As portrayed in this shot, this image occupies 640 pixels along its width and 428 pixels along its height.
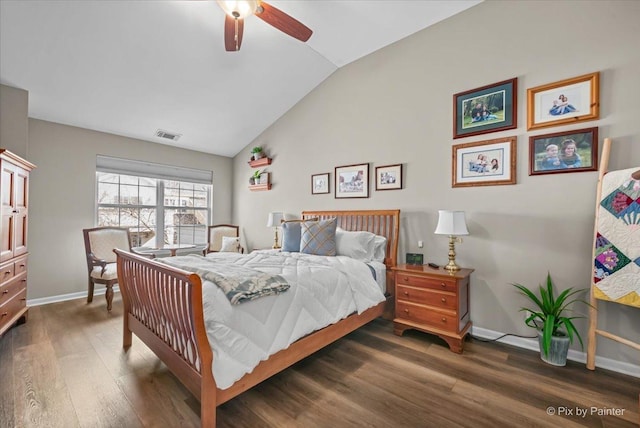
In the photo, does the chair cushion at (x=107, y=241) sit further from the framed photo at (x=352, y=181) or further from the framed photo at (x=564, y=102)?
the framed photo at (x=564, y=102)

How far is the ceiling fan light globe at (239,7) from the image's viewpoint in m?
2.01

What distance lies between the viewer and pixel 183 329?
1.69 meters

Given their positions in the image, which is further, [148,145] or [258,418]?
[148,145]

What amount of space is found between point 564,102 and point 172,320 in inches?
141

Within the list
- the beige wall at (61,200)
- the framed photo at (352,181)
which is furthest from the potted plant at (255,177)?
the beige wall at (61,200)

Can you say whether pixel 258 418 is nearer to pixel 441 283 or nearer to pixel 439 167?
pixel 441 283

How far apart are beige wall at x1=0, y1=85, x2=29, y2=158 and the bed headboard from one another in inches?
149

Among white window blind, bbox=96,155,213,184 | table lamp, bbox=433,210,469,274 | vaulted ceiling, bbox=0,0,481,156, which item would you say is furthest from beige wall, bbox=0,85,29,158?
table lamp, bbox=433,210,469,274

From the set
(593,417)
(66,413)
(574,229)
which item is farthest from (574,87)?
(66,413)

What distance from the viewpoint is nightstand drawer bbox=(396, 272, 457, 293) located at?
8.36ft

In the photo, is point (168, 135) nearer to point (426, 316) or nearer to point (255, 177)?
point (255, 177)

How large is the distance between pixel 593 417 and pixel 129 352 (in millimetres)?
3452

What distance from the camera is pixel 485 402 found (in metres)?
1.82

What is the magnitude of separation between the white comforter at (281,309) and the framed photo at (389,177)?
1136 mm
